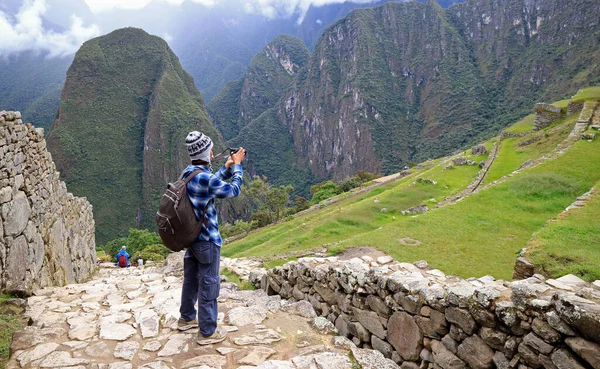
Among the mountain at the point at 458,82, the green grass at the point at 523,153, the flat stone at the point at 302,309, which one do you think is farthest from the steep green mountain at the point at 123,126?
the flat stone at the point at 302,309

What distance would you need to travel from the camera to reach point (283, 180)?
625 feet

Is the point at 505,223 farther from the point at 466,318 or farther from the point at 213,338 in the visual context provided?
the point at 213,338

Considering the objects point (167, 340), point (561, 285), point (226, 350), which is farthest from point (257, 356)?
point (561, 285)

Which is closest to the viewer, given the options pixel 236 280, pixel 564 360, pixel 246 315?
pixel 564 360

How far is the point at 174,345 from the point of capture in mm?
4301

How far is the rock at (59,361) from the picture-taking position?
3.81m

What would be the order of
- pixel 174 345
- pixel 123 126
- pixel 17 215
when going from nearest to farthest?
pixel 174 345
pixel 17 215
pixel 123 126

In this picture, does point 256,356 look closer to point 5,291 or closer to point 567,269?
point 5,291

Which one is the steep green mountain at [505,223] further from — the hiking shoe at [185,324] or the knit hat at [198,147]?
the knit hat at [198,147]

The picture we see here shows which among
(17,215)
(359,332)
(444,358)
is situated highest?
(17,215)

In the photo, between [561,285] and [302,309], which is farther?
[302,309]

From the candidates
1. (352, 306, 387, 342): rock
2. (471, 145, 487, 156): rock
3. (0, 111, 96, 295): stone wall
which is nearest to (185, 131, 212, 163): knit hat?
(352, 306, 387, 342): rock

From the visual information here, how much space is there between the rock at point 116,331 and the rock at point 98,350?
0.17m

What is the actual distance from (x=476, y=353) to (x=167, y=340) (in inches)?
139
